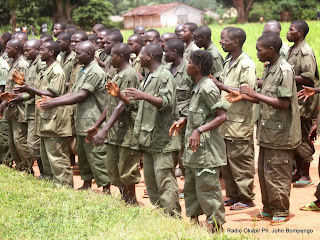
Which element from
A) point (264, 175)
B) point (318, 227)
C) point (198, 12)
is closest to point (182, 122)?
point (264, 175)

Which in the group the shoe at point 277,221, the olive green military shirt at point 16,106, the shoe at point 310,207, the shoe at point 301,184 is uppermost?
the olive green military shirt at point 16,106

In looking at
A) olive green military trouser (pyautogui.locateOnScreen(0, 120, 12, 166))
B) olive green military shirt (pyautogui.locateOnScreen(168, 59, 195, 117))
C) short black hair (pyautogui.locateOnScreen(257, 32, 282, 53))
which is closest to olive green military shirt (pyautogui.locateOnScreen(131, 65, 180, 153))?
short black hair (pyautogui.locateOnScreen(257, 32, 282, 53))

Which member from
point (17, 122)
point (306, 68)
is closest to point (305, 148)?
point (306, 68)

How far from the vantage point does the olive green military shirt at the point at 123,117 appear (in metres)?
6.96

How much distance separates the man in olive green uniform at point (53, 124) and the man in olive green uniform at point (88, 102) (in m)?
0.31

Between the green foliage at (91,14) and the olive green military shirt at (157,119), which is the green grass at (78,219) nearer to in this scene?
the olive green military shirt at (157,119)

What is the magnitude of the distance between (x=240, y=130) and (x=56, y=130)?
8.50 ft

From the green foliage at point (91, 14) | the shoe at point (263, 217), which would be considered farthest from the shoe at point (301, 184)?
the green foliage at point (91, 14)

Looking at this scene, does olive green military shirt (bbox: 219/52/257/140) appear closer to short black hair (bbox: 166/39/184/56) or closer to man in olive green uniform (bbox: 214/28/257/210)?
man in olive green uniform (bbox: 214/28/257/210)

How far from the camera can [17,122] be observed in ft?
30.2

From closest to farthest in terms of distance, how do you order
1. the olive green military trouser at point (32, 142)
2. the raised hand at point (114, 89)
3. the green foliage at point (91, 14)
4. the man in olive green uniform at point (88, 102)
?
the raised hand at point (114, 89)
the man in olive green uniform at point (88, 102)
the olive green military trouser at point (32, 142)
the green foliage at point (91, 14)

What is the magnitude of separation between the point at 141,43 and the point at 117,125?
3070mm

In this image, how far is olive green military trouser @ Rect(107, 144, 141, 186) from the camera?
6.95m

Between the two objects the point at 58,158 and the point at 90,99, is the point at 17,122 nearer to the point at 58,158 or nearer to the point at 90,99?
the point at 58,158
